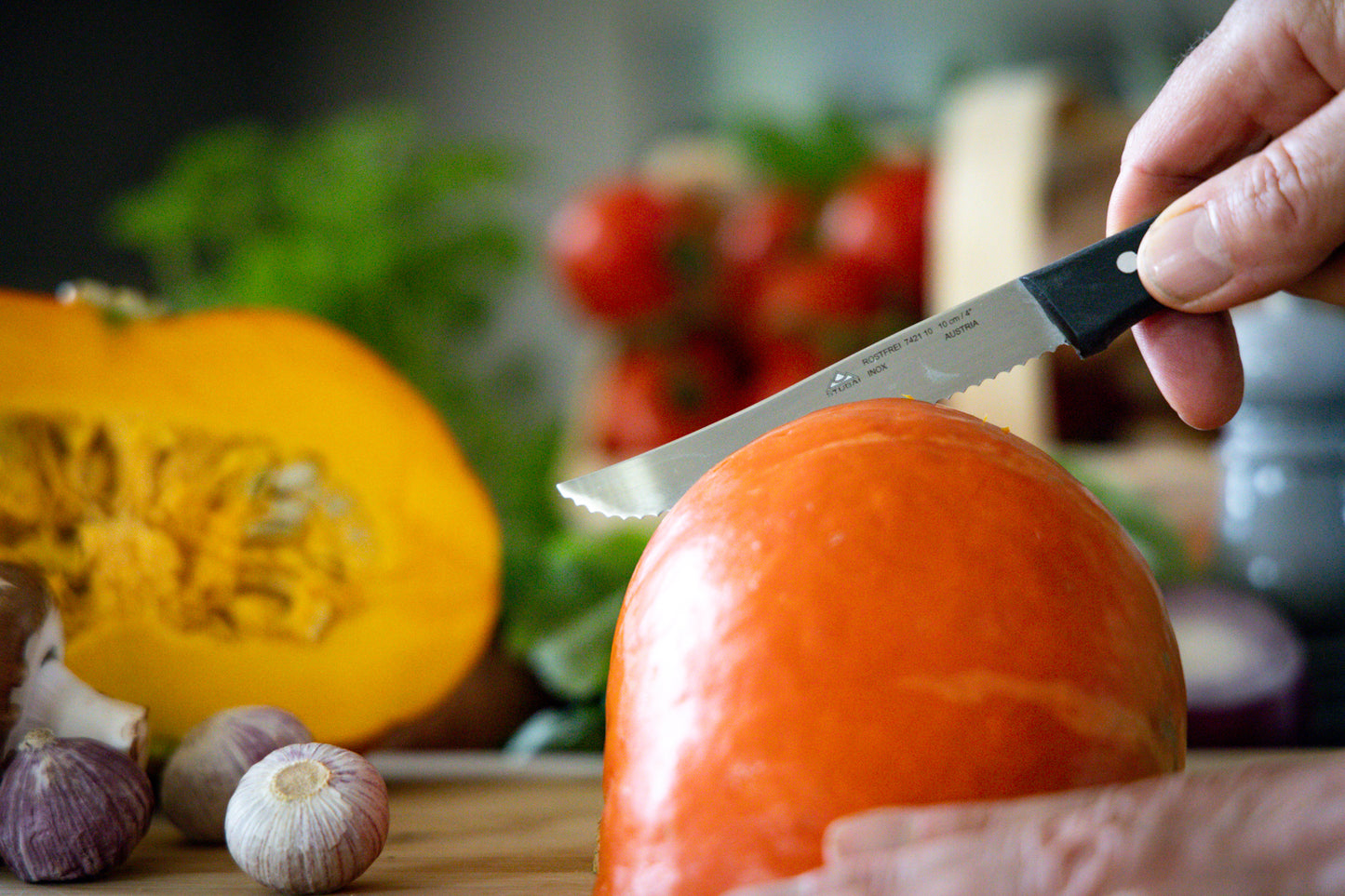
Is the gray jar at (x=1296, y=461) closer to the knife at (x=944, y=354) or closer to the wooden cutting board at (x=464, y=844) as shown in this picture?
the wooden cutting board at (x=464, y=844)

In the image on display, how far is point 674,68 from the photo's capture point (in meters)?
2.65

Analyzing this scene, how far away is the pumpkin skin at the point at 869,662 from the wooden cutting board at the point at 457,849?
136mm

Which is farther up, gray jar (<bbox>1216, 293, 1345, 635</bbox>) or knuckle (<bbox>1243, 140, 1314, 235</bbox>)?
knuckle (<bbox>1243, 140, 1314, 235</bbox>)

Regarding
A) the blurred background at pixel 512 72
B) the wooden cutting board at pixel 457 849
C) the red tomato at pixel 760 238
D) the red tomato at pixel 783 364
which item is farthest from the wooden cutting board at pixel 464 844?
the blurred background at pixel 512 72

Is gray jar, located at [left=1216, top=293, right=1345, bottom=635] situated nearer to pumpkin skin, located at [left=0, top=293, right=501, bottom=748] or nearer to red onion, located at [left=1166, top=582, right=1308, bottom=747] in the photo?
red onion, located at [left=1166, top=582, right=1308, bottom=747]

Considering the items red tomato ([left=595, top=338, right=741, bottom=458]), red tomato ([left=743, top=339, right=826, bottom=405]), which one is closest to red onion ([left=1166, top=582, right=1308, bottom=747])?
red tomato ([left=743, top=339, right=826, bottom=405])

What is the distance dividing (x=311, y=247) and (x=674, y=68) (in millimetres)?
1218

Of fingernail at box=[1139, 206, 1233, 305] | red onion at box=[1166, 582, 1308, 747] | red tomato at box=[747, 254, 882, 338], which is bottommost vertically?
red onion at box=[1166, 582, 1308, 747]

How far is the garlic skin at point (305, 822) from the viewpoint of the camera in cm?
50

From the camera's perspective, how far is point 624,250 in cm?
190

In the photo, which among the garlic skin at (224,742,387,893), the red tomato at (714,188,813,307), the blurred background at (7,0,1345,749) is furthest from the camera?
the red tomato at (714,188,813,307)

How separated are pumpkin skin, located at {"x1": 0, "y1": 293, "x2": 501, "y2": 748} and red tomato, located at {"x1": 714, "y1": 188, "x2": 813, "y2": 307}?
3.81ft

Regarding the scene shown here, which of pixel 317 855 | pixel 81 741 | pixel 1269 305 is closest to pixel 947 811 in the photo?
pixel 317 855

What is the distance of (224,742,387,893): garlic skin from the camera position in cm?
50
